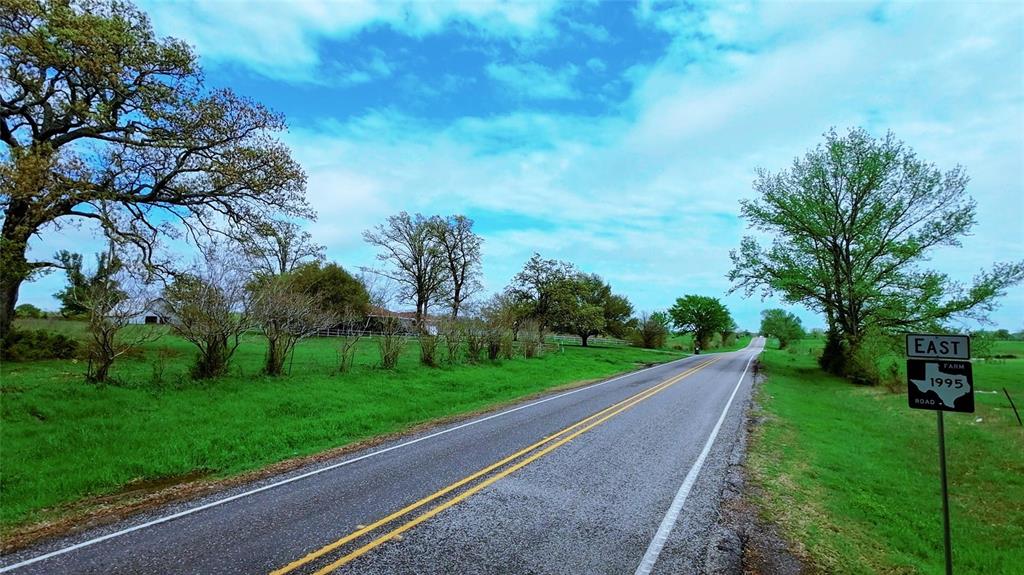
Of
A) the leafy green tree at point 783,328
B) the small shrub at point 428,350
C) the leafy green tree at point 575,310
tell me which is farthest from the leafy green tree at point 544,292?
the leafy green tree at point 783,328

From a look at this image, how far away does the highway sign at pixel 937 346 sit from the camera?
18.1ft

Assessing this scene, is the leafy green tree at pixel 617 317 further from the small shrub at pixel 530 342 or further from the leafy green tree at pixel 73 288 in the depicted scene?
the leafy green tree at pixel 73 288

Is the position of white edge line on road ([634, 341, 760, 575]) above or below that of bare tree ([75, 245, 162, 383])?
below

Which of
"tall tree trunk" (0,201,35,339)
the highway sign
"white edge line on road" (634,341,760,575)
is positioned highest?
"tall tree trunk" (0,201,35,339)

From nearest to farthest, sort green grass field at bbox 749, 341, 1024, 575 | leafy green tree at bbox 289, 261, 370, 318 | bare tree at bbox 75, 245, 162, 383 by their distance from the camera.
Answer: green grass field at bbox 749, 341, 1024, 575, bare tree at bbox 75, 245, 162, 383, leafy green tree at bbox 289, 261, 370, 318

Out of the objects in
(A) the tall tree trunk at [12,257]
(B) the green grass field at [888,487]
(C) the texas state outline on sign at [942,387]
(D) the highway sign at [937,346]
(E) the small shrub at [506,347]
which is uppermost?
(A) the tall tree trunk at [12,257]

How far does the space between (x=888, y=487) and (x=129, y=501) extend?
12598 mm

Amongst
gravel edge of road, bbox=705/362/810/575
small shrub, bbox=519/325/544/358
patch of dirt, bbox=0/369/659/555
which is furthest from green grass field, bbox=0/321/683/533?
small shrub, bbox=519/325/544/358

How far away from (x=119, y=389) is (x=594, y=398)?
14.1m

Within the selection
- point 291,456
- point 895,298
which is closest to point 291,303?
point 291,456

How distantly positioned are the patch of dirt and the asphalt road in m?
0.34

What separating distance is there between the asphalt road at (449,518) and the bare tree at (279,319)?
26.5 feet

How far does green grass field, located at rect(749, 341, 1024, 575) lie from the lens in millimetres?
5758

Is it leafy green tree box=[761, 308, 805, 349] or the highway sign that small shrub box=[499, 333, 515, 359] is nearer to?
the highway sign
